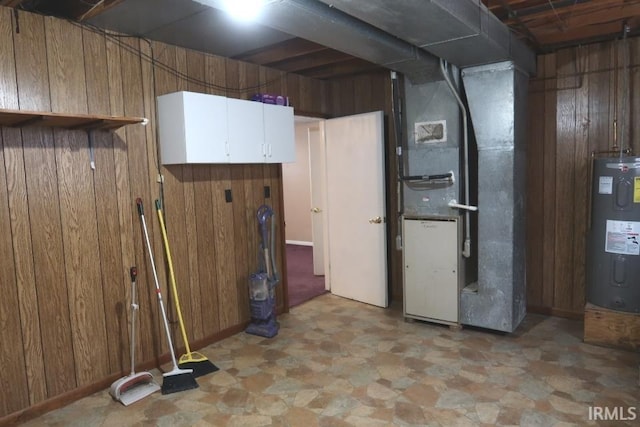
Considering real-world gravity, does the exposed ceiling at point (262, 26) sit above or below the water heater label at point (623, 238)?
above

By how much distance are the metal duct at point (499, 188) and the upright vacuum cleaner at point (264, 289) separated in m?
1.79

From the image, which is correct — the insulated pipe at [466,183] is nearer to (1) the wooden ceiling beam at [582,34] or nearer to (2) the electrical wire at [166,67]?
(1) the wooden ceiling beam at [582,34]

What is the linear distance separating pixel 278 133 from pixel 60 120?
187 centimetres

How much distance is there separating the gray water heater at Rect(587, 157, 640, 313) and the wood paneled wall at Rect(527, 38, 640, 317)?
1.61 feet

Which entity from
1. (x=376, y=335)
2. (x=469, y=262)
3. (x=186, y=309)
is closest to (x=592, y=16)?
(x=469, y=262)

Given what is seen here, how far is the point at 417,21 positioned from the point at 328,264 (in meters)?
3.35

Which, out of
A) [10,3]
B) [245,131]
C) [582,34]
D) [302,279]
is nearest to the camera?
[10,3]

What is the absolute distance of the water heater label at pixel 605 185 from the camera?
3.52 metres

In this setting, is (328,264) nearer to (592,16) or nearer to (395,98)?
(395,98)

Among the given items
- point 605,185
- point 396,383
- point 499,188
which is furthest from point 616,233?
point 396,383

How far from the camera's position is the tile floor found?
2781 millimetres

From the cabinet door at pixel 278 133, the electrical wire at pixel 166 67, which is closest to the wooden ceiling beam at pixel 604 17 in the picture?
the cabinet door at pixel 278 133

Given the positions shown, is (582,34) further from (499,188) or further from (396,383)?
(396,383)

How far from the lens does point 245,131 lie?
3.84 metres
